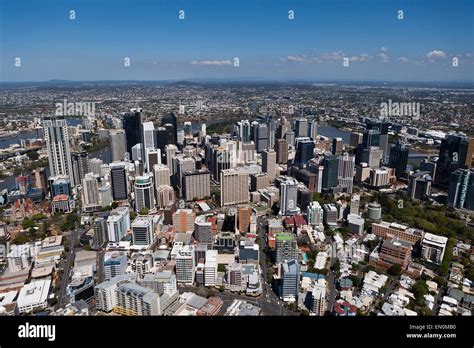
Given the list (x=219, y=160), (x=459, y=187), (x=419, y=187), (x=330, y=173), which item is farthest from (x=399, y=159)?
(x=219, y=160)

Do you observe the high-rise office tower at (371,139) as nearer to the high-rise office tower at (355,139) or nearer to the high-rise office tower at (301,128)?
the high-rise office tower at (355,139)

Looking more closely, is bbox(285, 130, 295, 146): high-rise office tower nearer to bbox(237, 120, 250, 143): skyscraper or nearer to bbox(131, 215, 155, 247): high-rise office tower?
bbox(237, 120, 250, 143): skyscraper

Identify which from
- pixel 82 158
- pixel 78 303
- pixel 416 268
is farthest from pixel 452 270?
pixel 82 158

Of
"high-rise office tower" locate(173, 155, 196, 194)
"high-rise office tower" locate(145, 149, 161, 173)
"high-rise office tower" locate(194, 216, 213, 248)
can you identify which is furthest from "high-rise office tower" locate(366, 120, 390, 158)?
"high-rise office tower" locate(194, 216, 213, 248)

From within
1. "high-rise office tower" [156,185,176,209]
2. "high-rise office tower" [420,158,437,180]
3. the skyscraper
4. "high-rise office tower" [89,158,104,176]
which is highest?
the skyscraper
